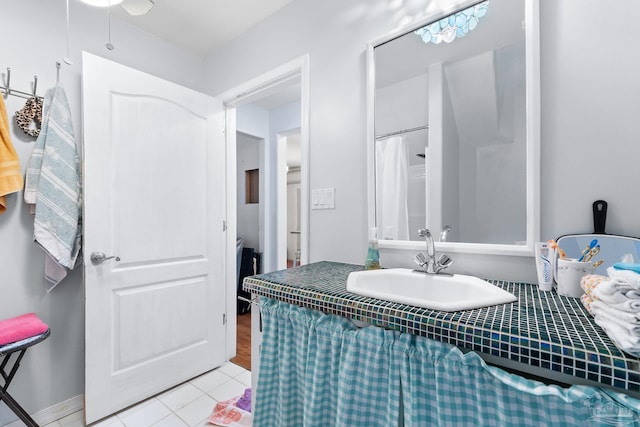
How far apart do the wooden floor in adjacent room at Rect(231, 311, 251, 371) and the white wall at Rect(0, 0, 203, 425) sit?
1.01 meters

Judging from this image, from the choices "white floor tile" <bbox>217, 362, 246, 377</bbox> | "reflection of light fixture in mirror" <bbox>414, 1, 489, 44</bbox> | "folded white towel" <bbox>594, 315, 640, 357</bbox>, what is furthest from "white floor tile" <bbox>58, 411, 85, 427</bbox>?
"reflection of light fixture in mirror" <bbox>414, 1, 489, 44</bbox>

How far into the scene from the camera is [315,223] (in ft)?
5.67

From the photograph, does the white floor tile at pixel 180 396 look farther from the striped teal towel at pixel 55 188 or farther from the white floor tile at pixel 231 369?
the striped teal towel at pixel 55 188

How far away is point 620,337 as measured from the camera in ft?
1.83

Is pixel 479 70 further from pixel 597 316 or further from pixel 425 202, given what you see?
pixel 597 316

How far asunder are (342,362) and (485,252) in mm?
693

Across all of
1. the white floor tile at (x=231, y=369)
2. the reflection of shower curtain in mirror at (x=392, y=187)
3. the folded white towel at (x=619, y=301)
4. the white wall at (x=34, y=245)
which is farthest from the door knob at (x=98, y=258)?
the folded white towel at (x=619, y=301)

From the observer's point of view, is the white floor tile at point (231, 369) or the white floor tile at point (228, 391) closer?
the white floor tile at point (228, 391)

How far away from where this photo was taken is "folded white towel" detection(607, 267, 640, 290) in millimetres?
557

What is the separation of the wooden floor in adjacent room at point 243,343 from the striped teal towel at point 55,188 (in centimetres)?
135

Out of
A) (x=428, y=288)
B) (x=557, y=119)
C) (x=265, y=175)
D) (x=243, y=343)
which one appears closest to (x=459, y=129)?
(x=557, y=119)

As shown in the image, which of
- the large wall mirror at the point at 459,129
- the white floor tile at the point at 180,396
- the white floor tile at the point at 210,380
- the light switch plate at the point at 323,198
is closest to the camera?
the large wall mirror at the point at 459,129

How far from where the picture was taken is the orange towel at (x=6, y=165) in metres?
1.45

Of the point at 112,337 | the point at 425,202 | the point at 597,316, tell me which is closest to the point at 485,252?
the point at 425,202
